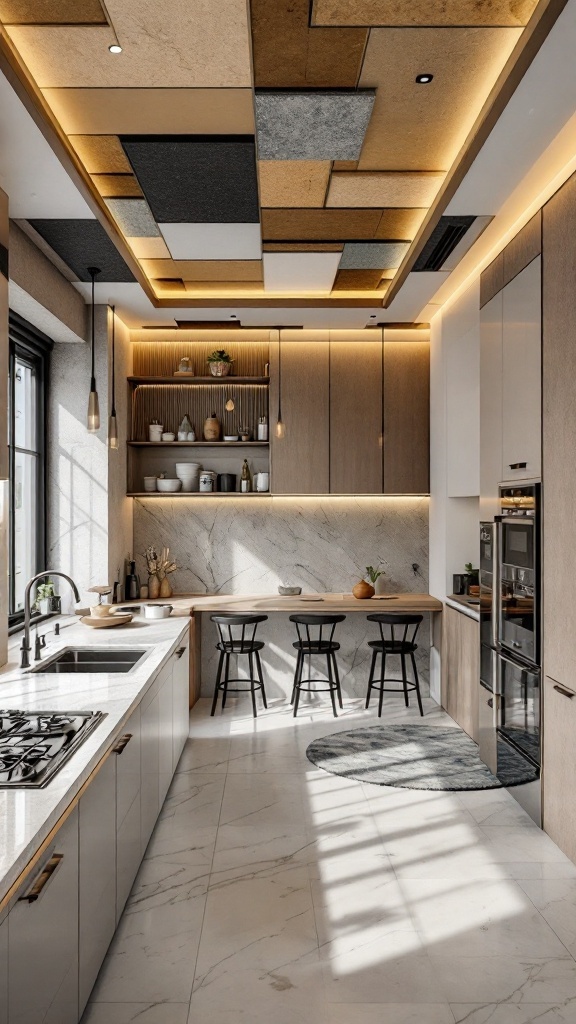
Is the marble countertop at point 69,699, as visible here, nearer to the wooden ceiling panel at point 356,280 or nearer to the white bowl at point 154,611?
the white bowl at point 154,611

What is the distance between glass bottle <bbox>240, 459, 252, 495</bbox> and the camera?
248 inches

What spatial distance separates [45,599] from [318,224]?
288 cm

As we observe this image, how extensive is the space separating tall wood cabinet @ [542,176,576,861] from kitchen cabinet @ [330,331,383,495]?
9.28 ft

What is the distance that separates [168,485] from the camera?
20.6 ft

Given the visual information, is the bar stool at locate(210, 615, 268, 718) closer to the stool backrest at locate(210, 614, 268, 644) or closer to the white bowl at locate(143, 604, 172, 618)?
the stool backrest at locate(210, 614, 268, 644)

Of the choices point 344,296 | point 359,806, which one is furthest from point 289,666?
point 344,296

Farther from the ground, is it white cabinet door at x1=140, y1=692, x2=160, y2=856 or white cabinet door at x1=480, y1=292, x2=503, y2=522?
white cabinet door at x1=480, y1=292, x2=503, y2=522

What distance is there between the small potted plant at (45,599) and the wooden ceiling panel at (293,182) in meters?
2.75

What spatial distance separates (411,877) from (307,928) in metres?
0.59

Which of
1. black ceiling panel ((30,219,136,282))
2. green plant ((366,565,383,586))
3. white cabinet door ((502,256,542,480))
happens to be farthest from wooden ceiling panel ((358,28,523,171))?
green plant ((366,565,383,586))

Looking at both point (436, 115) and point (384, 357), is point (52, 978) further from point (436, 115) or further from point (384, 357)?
point (384, 357)

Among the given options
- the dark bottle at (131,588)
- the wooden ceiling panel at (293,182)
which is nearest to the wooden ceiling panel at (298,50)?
the wooden ceiling panel at (293,182)

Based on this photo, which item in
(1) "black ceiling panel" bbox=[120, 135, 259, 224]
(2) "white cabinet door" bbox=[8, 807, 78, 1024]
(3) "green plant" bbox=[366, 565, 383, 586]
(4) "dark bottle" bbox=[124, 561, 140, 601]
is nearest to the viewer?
(2) "white cabinet door" bbox=[8, 807, 78, 1024]

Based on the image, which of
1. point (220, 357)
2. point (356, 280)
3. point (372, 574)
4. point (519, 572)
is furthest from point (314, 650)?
point (356, 280)
